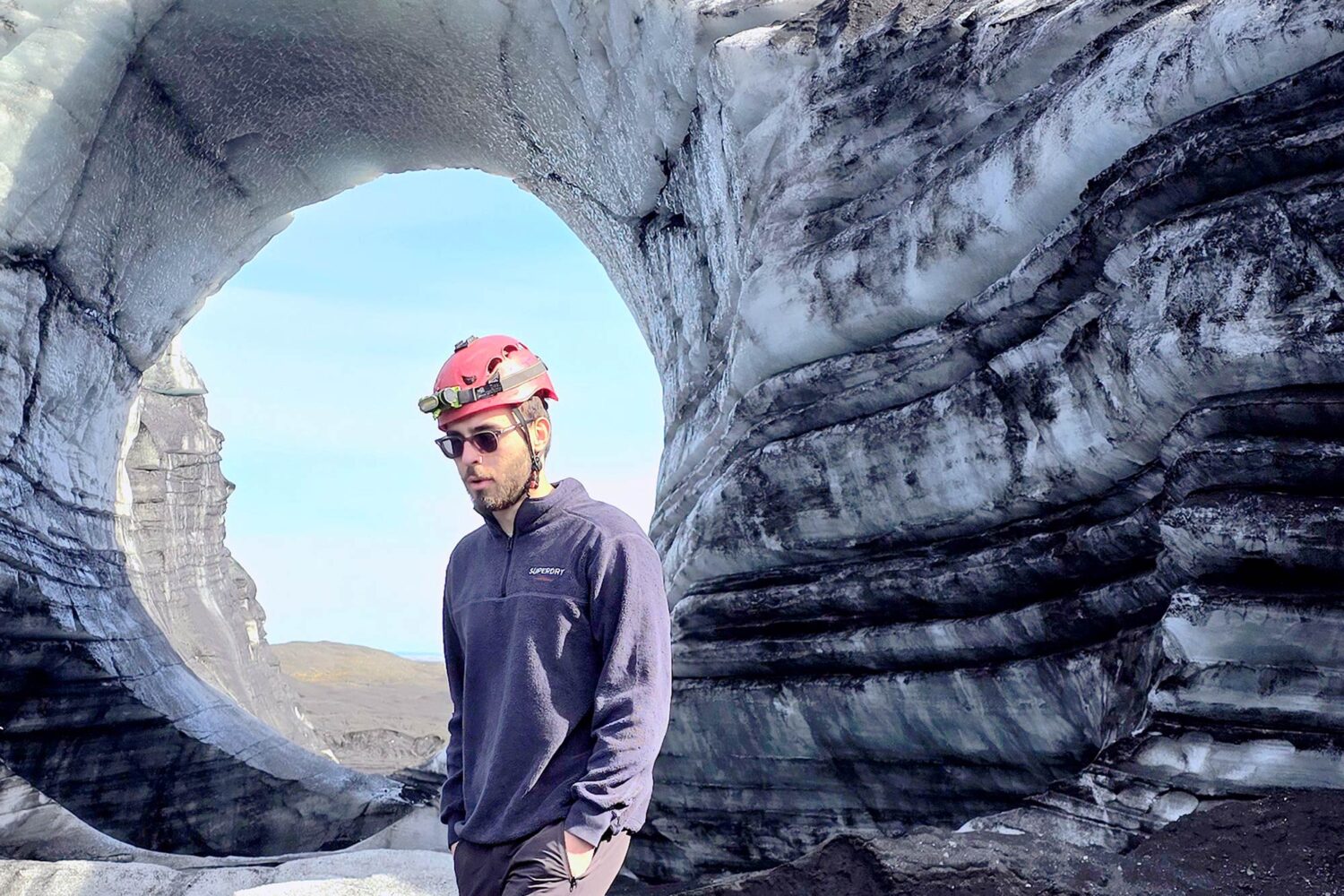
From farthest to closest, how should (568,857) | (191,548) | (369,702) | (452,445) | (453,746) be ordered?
(369,702), (191,548), (453,746), (452,445), (568,857)

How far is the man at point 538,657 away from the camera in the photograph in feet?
4.80

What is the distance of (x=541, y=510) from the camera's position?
1.68 meters

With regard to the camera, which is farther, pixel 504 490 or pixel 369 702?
pixel 369 702

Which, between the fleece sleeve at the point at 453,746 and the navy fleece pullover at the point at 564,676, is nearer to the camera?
the navy fleece pullover at the point at 564,676

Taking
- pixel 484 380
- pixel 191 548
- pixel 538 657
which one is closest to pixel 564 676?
pixel 538 657

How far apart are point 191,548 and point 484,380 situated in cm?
1125

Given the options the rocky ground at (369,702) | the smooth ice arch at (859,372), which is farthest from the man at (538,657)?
the rocky ground at (369,702)

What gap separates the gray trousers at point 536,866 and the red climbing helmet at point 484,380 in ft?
1.99

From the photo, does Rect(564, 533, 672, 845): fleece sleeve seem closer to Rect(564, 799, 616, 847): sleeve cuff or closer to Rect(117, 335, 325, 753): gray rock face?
Rect(564, 799, 616, 847): sleeve cuff

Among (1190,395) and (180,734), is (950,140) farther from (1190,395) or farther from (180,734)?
(180,734)

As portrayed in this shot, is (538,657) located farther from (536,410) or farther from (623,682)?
(536,410)

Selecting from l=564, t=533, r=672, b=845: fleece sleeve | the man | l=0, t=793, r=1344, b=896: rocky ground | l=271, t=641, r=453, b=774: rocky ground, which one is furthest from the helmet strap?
l=271, t=641, r=453, b=774: rocky ground

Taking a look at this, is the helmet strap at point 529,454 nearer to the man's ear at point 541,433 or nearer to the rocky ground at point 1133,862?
the man's ear at point 541,433

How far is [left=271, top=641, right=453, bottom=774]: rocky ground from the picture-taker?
11.9m
